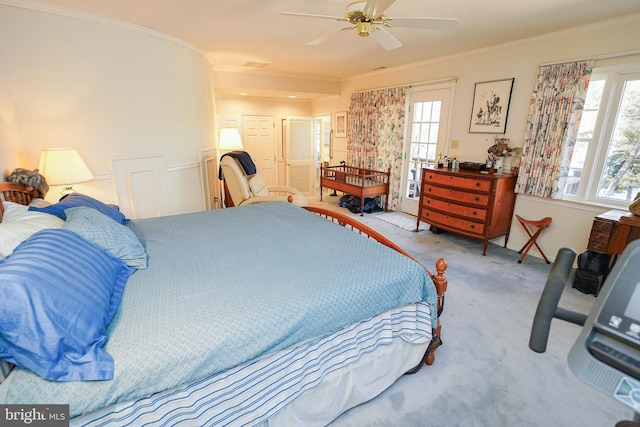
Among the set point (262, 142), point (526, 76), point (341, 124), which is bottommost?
point (262, 142)

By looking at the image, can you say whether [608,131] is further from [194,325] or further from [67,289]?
[67,289]

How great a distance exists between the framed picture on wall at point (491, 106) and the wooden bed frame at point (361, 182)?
1670mm

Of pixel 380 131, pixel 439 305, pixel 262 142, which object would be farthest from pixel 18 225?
pixel 262 142

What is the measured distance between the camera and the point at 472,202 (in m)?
3.49

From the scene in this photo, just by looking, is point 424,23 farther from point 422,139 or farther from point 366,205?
point 366,205

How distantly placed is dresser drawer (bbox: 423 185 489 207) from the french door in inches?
30.4

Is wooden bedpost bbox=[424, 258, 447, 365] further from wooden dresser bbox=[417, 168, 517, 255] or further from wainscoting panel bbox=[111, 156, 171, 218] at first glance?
wainscoting panel bbox=[111, 156, 171, 218]

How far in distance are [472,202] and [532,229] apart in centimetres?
78

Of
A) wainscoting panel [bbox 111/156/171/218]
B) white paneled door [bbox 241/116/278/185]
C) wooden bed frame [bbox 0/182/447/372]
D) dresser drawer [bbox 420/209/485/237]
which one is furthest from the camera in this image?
white paneled door [bbox 241/116/278/185]

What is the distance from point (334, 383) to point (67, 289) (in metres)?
1.21

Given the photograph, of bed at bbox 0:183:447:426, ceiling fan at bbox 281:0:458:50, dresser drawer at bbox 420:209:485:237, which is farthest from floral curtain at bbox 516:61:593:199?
bed at bbox 0:183:447:426

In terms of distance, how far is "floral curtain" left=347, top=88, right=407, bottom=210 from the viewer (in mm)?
4898

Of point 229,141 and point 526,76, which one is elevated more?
point 526,76

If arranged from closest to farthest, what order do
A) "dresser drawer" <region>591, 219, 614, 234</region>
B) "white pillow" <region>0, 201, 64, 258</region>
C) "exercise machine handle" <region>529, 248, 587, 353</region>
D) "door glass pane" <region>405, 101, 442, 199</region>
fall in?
1. "exercise machine handle" <region>529, 248, 587, 353</region>
2. "white pillow" <region>0, 201, 64, 258</region>
3. "dresser drawer" <region>591, 219, 614, 234</region>
4. "door glass pane" <region>405, 101, 442, 199</region>
